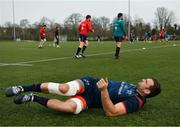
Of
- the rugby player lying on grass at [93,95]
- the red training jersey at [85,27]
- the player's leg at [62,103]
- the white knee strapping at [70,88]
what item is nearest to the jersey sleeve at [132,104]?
the rugby player lying on grass at [93,95]

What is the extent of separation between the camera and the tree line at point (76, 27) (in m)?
94.2

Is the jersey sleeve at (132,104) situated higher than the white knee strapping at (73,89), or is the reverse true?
the white knee strapping at (73,89)

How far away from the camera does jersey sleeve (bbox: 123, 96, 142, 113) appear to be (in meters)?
5.09

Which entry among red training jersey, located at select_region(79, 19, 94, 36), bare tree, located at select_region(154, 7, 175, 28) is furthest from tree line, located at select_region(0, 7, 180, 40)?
red training jersey, located at select_region(79, 19, 94, 36)

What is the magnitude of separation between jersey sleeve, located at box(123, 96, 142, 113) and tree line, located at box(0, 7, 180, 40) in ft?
267

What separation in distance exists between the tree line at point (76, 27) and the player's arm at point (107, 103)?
81.5 metres

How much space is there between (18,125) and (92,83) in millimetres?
1327

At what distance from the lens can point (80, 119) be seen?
15.8 feet

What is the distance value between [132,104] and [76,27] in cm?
9524

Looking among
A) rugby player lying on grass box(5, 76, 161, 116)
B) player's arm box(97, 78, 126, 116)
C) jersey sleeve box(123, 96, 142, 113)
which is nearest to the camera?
player's arm box(97, 78, 126, 116)

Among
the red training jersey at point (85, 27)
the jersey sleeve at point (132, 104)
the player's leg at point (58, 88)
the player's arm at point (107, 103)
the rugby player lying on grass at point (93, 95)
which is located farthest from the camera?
the red training jersey at point (85, 27)

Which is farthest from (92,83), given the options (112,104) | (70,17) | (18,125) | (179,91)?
(70,17)

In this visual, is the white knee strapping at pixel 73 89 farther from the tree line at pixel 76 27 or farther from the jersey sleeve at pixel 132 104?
the tree line at pixel 76 27

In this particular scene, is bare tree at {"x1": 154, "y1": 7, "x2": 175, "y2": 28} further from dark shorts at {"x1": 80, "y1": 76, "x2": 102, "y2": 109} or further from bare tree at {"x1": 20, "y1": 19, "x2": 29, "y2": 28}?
dark shorts at {"x1": 80, "y1": 76, "x2": 102, "y2": 109}
